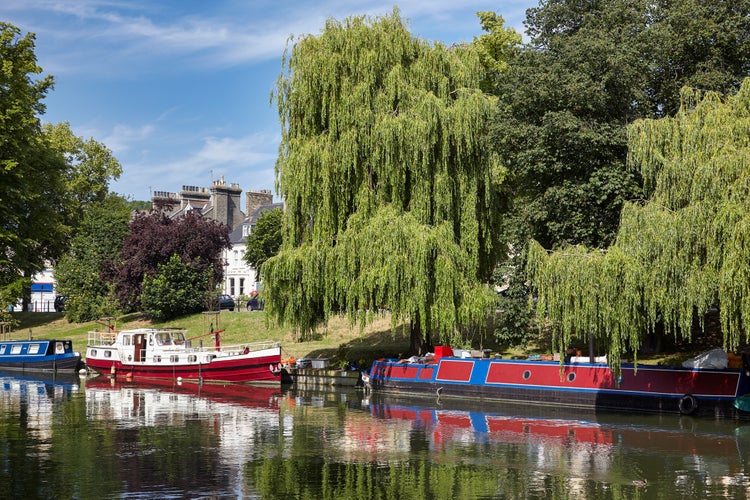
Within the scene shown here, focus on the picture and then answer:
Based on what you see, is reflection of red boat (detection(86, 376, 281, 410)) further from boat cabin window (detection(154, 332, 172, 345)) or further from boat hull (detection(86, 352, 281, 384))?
boat cabin window (detection(154, 332, 172, 345))

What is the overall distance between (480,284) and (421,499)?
19.7m

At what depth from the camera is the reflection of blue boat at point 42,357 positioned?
50.2 meters

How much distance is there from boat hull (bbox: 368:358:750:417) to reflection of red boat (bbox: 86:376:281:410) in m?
5.04

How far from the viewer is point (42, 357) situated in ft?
166

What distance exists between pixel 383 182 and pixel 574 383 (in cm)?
1143

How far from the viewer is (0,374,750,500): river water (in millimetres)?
17516

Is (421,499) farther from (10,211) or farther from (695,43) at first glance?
(10,211)

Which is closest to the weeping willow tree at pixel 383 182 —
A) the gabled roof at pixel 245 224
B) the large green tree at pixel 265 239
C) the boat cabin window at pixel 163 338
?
the boat cabin window at pixel 163 338

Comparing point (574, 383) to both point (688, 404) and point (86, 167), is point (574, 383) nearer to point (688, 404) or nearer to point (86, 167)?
point (688, 404)

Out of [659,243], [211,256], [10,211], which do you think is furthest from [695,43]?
[211,256]

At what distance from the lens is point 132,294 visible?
211 feet

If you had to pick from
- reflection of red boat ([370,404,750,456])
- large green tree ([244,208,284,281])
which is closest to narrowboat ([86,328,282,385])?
reflection of red boat ([370,404,750,456])

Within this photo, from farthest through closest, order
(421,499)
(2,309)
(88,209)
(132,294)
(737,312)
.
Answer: (88,209) → (132,294) → (2,309) → (737,312) → (421,499)

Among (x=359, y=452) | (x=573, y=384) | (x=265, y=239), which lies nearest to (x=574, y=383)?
(x=573, y=384)
